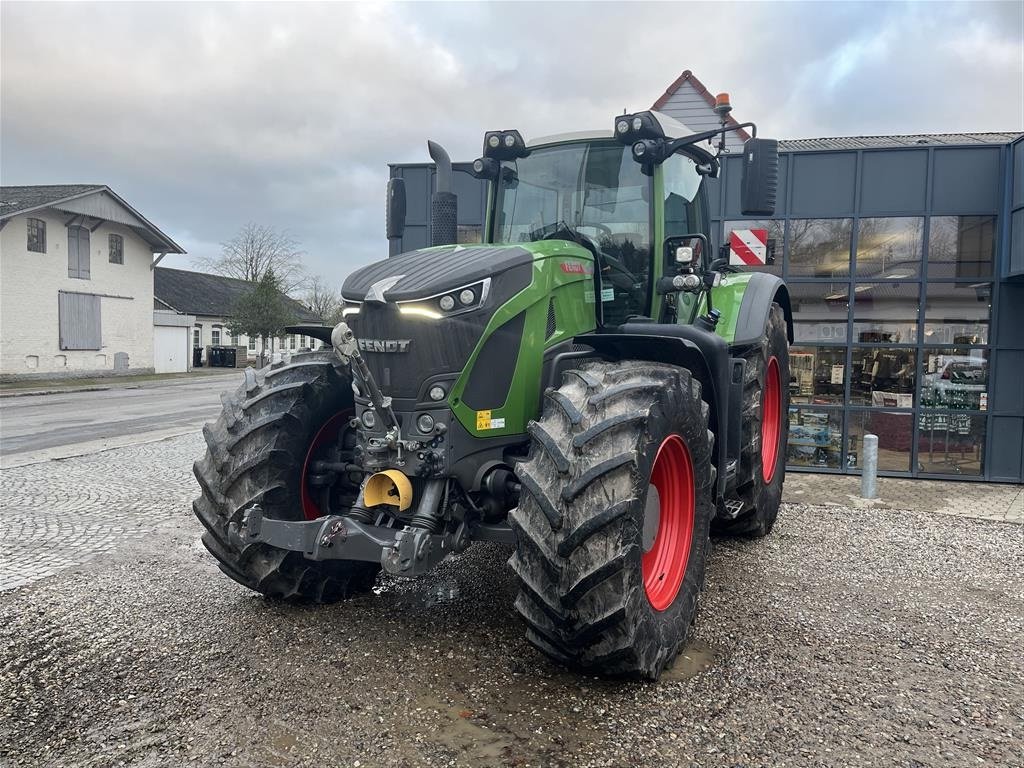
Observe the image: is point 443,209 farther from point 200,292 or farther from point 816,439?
point 200,292

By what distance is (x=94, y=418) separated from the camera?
14.9 metres

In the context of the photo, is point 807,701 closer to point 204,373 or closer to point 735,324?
point 735,324

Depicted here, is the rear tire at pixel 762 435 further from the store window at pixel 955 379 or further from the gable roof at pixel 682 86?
the gable roof at pixel 682 86

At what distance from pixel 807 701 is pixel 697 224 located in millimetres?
3132

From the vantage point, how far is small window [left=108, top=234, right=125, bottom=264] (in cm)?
2973

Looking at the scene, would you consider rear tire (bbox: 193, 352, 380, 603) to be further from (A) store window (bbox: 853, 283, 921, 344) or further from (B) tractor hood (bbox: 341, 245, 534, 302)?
(A) store window (bbox: 853, 283, 921, 344)

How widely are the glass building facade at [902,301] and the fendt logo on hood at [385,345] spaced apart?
6641 mm

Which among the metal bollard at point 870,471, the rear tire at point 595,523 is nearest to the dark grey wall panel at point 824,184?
the metal bollard at point 870,471

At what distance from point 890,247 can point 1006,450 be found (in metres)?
2.90

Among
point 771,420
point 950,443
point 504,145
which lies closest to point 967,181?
point 950,443

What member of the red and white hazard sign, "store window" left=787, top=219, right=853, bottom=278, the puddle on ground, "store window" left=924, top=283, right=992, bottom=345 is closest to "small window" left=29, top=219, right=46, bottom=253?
the red and white hazard sign

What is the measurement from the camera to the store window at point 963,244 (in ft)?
30.6

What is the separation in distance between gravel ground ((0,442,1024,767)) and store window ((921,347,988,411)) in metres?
4.94

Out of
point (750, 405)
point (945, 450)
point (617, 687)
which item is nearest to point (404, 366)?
point (617, 687)
